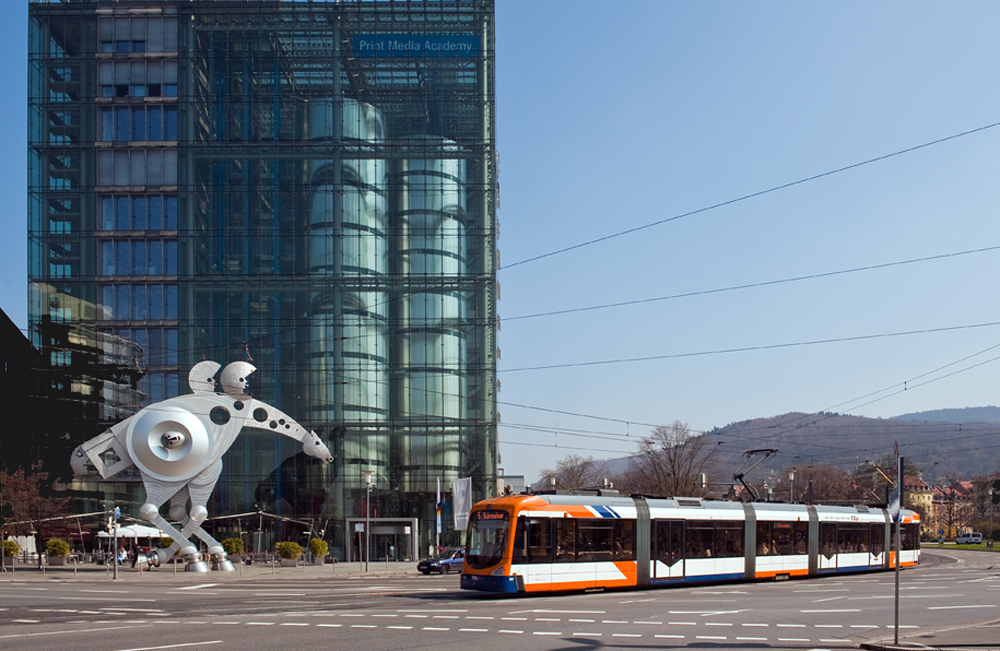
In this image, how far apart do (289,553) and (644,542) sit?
30.8 metres

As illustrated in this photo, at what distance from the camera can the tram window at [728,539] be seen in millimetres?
32562

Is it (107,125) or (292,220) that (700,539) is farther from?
(107,125)

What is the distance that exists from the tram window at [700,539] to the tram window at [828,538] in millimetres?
7484

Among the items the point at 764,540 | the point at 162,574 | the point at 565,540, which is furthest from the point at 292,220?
the point at 565,540

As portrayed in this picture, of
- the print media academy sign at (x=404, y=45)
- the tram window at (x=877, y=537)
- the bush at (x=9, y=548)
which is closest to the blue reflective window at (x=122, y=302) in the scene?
the bush at (x=9, y=548)

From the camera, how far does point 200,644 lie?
15.8 meters

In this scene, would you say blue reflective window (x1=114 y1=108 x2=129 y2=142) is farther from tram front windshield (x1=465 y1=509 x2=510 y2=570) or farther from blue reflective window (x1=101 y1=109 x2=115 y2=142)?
tram front windshield (x1=465 y1=509 x2=510 y2=570)

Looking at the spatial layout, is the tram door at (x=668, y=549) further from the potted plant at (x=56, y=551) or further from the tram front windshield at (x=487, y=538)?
the potted plant at (x=56, y=551)

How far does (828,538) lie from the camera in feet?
124

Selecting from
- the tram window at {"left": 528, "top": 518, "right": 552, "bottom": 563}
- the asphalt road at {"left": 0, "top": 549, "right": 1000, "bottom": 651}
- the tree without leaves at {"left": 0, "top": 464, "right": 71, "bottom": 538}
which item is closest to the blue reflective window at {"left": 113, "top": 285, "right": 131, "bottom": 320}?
the tree without leaves at {"left": 0, "top": 464, "right": 71, "bottom": 538}

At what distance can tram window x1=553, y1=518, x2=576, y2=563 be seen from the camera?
89.9 ft

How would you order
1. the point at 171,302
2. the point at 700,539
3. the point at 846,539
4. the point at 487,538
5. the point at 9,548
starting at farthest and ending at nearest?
the point at 171,302, the point at 9,548, the point at 846,539, the point at 700,539, the point at 487,538

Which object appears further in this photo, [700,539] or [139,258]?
[139,258]

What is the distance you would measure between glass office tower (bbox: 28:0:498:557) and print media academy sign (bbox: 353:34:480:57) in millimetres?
154
